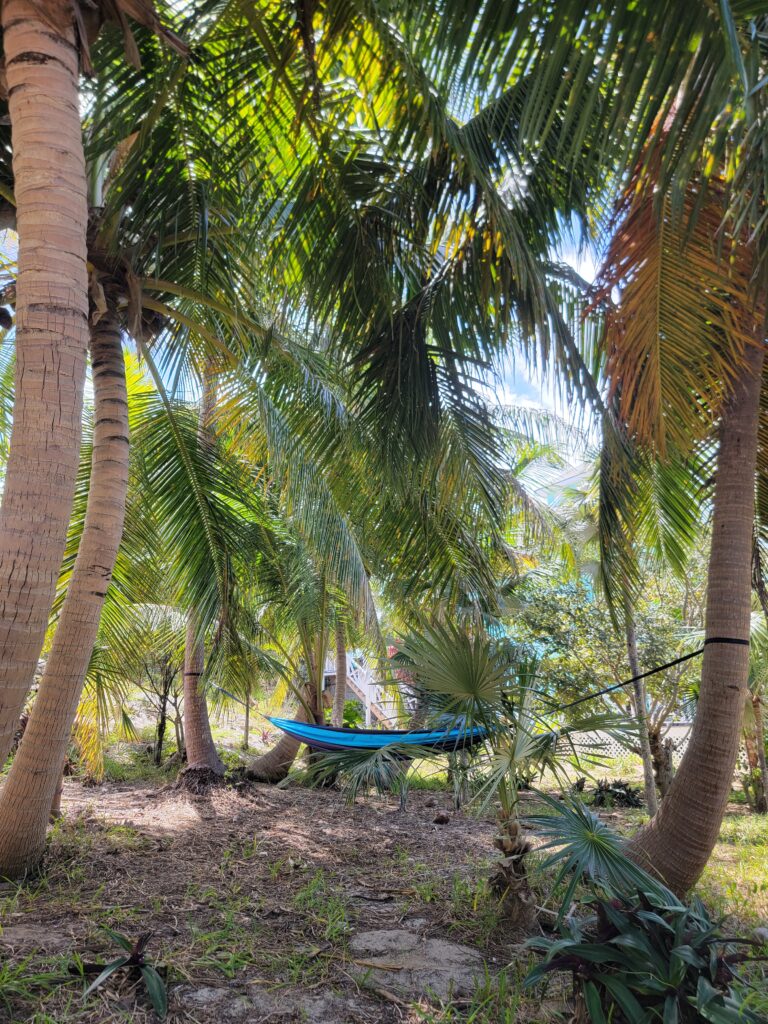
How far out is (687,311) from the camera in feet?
8.86

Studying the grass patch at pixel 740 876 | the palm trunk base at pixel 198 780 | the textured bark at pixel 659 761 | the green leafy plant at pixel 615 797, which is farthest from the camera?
the green leafy plant at pixel 615 797

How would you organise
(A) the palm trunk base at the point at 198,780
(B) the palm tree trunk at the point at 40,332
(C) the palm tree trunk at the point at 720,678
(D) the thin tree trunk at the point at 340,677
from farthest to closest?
(D) the thin tree trunk at the point at 340,677
(A) the palm trunk base at the point at 198,780
(C) the palm tree trunk at the point at 720,678
(B) the palm tree trunk at the point at 40,332

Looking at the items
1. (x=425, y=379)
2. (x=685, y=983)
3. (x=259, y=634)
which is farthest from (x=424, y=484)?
(x=259, y=634)

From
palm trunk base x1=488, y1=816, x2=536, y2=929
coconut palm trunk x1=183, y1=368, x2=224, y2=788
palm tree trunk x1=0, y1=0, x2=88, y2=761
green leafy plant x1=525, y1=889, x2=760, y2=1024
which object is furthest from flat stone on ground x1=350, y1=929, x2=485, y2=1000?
coconut palm trunk x1=183, y1=368, x2=224, y2=788

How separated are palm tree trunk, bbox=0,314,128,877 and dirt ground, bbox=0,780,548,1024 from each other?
230mm

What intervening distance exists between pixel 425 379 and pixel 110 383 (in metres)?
1.49

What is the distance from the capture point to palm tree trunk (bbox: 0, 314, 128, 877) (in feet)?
9.99

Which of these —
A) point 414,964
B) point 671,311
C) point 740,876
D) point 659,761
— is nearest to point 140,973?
point 414,964

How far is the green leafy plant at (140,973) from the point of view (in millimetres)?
1928

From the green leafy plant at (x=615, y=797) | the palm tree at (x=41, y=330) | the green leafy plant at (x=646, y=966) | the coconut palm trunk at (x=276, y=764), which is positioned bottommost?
the green leafy plant at (x=615, y=797)

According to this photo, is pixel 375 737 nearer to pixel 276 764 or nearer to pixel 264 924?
pixel 264 924

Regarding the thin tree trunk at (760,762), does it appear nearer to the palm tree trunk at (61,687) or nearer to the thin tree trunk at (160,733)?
the palm tree trunk at (61,687)

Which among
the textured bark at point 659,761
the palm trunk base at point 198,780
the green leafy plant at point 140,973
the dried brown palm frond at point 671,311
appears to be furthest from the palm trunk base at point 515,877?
the textured bark at point 659,761

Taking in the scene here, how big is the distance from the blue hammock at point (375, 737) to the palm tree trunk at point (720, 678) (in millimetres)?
962
